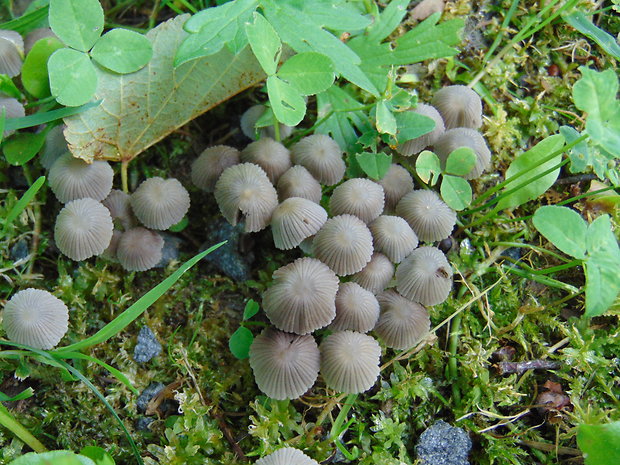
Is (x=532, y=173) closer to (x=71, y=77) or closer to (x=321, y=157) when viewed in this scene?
(x=321, y=157)

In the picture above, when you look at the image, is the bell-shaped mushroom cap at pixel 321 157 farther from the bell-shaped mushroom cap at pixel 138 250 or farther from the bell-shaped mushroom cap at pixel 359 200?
the bell-shaped mushroom cap at pixel 138 250

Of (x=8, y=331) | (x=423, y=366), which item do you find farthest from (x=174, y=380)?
(x=423, y=366)

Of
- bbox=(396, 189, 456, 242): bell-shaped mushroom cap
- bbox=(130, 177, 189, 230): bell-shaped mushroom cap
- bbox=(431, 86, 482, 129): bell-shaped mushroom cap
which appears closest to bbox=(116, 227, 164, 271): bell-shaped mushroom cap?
bbox=(130, 177, 189, 230): bell-shaped mushroom cap

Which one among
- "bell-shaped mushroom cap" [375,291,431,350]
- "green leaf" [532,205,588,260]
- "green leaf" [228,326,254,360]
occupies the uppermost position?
"green leaf" [532,205,588,260]

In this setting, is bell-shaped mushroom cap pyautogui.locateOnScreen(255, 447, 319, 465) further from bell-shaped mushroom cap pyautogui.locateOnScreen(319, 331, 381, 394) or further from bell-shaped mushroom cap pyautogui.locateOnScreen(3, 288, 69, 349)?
bell-shaped mushroom cap pyautogui.locateOnScreen(3, 288, 69, 349)

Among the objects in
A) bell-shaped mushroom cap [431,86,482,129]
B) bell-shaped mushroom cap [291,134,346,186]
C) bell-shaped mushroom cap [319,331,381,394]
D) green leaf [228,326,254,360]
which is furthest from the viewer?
bell-shaped mushroom cap [431,86,482,129]
